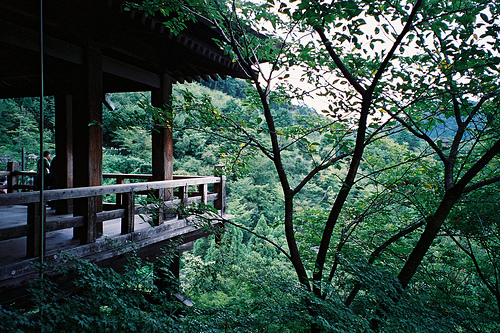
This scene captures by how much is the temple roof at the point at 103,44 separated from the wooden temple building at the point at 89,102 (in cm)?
1

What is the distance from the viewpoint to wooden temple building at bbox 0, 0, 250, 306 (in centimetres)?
255

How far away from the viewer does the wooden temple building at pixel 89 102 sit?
255cm

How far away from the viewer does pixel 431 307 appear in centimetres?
224

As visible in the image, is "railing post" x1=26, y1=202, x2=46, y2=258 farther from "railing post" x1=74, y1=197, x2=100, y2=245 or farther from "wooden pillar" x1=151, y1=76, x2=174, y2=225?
"wooden pillar" x1=151, y1=76, x2=174, y2=225

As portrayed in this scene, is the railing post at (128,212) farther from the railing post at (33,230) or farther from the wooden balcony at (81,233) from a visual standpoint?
the railing post at (33,230)

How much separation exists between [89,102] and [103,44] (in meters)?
0.77

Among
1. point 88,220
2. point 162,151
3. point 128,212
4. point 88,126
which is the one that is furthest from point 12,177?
point 88,220

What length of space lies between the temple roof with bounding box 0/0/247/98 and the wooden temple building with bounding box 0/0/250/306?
1 cm

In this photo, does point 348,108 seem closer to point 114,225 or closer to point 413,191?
point 413,191

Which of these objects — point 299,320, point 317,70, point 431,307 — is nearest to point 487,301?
point 431,307

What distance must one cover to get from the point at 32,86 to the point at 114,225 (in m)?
3.45

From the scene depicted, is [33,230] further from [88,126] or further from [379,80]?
[379,80]

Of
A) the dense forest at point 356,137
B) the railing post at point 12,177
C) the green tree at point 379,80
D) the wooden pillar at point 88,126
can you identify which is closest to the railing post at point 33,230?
the dense forest at point 356,137

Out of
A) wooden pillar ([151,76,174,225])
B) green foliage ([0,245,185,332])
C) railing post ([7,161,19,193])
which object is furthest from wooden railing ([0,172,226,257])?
railing post ([7,161,19,193])
